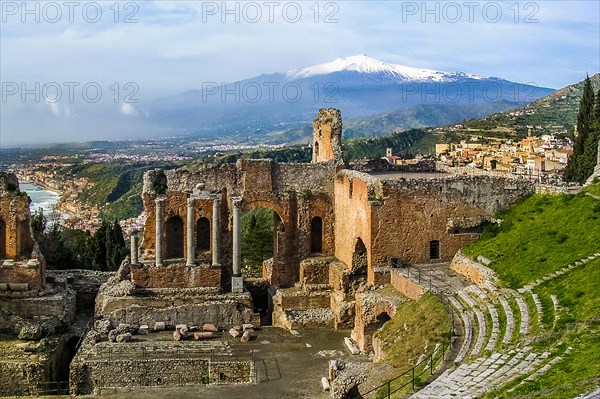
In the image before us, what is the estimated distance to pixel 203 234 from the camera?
37156mm

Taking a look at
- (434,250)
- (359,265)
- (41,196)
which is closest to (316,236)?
(359,265)

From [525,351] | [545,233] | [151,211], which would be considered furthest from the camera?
[151,211]

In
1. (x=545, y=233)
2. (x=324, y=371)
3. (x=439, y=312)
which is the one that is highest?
(x=545, y=233)

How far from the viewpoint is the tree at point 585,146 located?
4859cm

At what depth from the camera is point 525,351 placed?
19422 millimetres

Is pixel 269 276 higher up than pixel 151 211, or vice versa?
pixel 151 211

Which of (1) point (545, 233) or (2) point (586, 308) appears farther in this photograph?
(1) point (545, 233)

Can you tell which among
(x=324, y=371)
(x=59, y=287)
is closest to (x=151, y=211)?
(x=59, y=287)

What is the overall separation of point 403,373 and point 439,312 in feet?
12.7

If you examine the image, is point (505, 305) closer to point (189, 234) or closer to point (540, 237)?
point (540, 237)

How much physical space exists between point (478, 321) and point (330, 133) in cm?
1657

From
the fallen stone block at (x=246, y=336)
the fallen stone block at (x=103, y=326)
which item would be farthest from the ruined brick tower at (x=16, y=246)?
the fallen stone block at (x=246, y=336)

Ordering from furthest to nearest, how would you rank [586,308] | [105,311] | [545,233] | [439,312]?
[105,311] < [545,233] < [439,312] < [586,308]

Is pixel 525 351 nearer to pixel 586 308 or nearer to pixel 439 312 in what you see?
pixel 586 308
